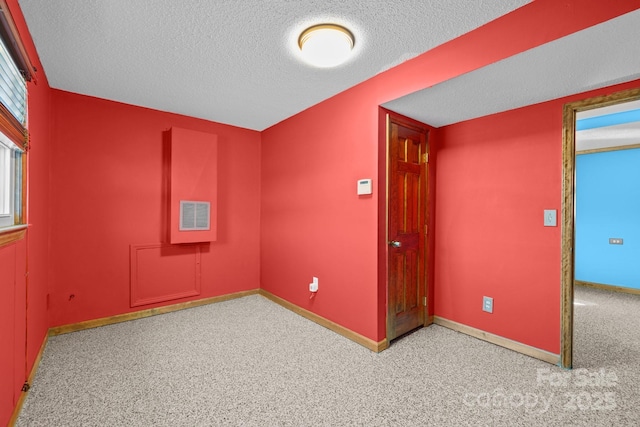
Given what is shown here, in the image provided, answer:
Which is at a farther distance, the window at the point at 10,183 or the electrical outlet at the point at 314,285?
the electrical outlet at the point at 314,285

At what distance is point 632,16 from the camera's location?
1.31 m

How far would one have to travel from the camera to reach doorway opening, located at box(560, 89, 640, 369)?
83.0 inches

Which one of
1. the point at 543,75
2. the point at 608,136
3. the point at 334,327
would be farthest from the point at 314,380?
the point at 608,136

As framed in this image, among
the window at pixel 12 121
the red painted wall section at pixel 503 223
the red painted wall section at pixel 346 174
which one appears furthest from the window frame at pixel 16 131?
the red painted wall section at pixel 503 223

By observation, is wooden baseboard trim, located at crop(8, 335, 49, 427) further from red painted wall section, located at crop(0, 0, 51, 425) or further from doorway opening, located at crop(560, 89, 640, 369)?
doorway opening, located at crop(560, 89, 640, 369)

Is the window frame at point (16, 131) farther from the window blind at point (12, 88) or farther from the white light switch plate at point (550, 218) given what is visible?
the white light switch plate at point (550, 218)

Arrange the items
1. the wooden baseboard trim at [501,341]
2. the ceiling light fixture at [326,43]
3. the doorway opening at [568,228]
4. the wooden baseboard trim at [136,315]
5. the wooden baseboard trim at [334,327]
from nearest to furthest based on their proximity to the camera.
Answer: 1. the ceiling light fixture at [326,43]
2. the doorway opening at [568,228]
3. the wooden baseboard trim at [501,341]
4. the wooden baseboard trim at [334,327]
5. the wooden baseboard trim at [136,315]

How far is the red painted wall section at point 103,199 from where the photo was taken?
9.08 ft

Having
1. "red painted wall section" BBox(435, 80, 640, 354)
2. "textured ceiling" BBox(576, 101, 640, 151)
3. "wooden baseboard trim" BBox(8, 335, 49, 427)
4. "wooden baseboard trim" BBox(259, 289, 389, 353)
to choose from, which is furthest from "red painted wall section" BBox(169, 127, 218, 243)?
"textured ceiling" BBox(576, 101, 640, 151)

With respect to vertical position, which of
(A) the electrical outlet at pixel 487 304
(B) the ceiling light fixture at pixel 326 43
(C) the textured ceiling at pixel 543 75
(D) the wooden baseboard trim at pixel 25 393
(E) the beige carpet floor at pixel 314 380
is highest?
(B) the ceiling light fixture at pixel 326 43

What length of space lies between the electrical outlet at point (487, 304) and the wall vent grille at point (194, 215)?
124 inches

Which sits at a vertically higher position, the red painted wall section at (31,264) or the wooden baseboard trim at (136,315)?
the red painted wall section at (31,264)

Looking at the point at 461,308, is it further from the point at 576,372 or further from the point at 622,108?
the point at 622,108

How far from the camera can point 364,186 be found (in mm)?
2502
